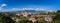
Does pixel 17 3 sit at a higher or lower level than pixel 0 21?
higher

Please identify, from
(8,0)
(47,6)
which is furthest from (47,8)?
(8,0)

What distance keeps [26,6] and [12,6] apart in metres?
0.19

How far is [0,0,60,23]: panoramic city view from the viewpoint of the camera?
3541mm

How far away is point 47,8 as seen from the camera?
11.6ft

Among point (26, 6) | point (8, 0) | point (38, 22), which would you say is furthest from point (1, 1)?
point (38, 22)

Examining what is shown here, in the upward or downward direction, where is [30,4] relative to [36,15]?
upward

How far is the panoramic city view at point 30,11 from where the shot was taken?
354 cm

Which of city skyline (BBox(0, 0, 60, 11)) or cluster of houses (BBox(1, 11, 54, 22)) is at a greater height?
city skyline (BBox(0, 0, 60, 11))

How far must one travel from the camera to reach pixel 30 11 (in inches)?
140

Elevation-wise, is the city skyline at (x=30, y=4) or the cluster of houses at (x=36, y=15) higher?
the city skyline at (x=30, y=4)

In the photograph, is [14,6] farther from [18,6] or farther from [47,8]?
[47,8]

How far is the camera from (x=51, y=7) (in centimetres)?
354

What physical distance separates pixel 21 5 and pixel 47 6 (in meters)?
0.36

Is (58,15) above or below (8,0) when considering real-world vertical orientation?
below
